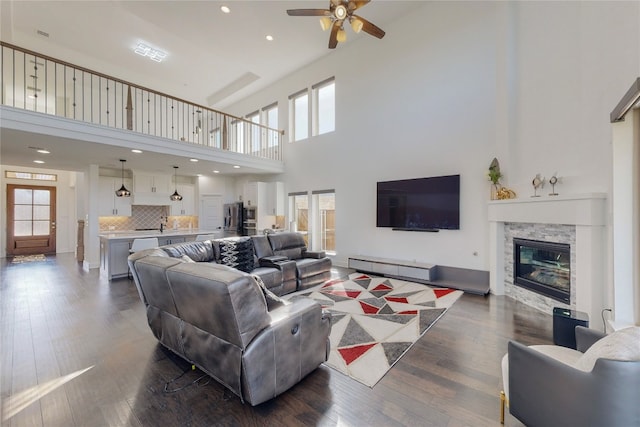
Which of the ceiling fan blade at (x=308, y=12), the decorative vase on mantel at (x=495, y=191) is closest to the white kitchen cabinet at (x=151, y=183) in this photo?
the ceiling fan blade at (x=308, y=12)

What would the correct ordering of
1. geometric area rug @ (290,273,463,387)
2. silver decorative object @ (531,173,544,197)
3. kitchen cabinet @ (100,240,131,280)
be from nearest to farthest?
1. geometric area rug @ (290,273,463,387)
2. silver decorative object @ (531,173,544,197)
3. kitchen cabinet @ (100,240,131,280)

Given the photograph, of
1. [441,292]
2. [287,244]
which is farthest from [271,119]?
[441,292]

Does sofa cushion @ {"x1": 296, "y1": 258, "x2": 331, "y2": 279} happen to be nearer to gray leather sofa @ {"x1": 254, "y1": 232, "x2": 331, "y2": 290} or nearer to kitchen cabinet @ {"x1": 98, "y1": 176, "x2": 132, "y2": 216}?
gray leather sofa @ {"x1": 254, "y1": 232, "x2": 331, "y2": 290}

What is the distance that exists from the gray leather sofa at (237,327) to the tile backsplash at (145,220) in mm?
→ 7049

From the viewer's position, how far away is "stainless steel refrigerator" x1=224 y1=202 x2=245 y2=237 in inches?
351

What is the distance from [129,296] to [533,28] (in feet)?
25.1

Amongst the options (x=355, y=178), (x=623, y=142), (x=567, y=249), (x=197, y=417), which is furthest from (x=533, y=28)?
(x=197, y=417)

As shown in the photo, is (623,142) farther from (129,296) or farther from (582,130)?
(129,296)

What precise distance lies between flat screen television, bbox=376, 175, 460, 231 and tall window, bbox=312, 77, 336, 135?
8.18ft

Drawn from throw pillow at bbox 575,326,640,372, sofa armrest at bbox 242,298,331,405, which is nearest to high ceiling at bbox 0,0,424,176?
sofa armrest at bbox 242,298,331,405

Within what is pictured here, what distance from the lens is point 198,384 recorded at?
7.14 ft

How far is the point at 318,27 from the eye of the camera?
19.7 ft

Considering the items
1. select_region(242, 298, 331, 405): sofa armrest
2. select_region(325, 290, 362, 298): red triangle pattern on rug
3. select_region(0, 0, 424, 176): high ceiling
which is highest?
select_region(0, 0, 424, 176): high ceiling

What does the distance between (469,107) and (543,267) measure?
2919 millimetres
